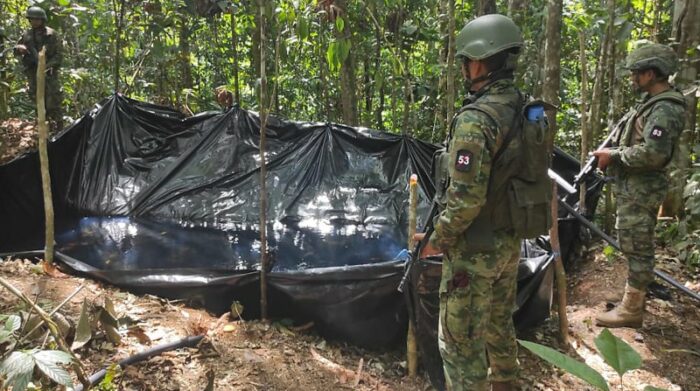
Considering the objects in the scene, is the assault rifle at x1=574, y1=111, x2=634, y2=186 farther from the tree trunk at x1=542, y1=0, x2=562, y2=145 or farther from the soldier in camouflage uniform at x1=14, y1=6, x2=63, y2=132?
the soldier in camouflage uniform at x1=14, y1=6, x2=63, y2=132

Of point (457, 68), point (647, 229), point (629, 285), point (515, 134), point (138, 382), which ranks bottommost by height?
point (138, 382)

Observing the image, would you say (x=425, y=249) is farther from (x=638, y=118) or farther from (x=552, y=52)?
(x=552, y=52)

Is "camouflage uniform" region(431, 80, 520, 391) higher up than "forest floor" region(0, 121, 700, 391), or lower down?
higher up

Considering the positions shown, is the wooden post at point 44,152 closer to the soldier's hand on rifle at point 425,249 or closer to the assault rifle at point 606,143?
the soldier's hand on rifle at point 425,249

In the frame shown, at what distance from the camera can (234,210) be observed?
14.2ft

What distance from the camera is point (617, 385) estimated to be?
2.43 meters

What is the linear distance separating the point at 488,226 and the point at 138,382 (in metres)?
1.48

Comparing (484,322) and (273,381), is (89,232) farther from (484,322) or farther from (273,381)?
(484,322)

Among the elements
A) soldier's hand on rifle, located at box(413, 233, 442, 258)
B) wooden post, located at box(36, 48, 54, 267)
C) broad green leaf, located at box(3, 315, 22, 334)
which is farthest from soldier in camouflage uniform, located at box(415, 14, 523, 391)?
wooden post, located at box(36, 48, 54, 267)

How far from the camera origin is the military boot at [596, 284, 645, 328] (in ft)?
9.12

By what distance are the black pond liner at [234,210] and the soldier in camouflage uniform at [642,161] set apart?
18.0 inches

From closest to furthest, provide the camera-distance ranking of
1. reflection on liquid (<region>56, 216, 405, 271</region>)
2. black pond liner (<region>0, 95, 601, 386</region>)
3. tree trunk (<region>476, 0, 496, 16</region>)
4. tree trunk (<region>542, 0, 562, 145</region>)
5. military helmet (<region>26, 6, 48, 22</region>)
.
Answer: black pond liner (<region>0, 95, 601, 386</region>)
tree trunk (<region>542, 0, 562, 145</region>)
reflection on liquid (<region>56, 216, 405, 271</region>)
tree trunk (<region>476, 0, 496, 16</region>)
military helmet (<region>26, 6, 48, 22</region>)

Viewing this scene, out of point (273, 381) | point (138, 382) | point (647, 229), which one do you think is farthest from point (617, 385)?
point (138, 382)

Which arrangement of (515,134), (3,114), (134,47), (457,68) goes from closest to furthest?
1. (515,134)
2. (3,114)
3. (457,68)
4. (134,47)
